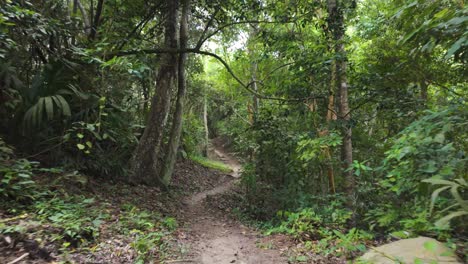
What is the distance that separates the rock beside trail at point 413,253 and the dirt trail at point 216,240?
180 centimetres

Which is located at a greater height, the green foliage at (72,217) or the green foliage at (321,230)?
the green foliage at (321,230)

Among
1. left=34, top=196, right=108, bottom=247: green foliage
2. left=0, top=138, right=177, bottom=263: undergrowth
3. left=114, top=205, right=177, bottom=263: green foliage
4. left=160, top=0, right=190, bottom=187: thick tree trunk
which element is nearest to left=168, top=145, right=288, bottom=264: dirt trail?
left=114, top=205, right=177, bottom=263: green foliage

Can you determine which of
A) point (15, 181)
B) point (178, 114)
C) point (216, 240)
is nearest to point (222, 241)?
point (216, 240)

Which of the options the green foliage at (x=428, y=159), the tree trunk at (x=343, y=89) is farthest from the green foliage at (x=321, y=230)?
the green foliage at (x=428, y=159)

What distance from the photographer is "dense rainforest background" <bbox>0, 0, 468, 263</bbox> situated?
3133 millimetres

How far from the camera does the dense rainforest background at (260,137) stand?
3133mm

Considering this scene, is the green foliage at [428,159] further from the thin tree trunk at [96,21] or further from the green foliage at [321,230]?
the thin tree trunk at [96,21]

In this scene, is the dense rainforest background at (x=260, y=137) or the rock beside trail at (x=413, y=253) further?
the dense rainforest background at (x=260, y=137)

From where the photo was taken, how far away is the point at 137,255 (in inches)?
147

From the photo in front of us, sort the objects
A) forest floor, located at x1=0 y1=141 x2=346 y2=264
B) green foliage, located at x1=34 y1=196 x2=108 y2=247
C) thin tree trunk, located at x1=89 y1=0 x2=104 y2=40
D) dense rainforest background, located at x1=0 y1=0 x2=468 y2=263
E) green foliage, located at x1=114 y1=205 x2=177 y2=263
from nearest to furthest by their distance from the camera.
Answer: dense rainforest background, located at x1=0 y1=0 x2=468 y2=263 < forest floor, located at x1=0 y1=141 x2=346 y2=264 < green foliage, located at x1=34 y1=196 x2=108 y2=247 < green foliage, located at x1=114 y1=205 x2=177 y2=263 < thin tree trunk, located at x1=89 y1=0 x2=104 y2=40

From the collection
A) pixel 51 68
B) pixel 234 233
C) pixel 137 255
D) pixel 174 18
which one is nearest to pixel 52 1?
pixel 51 68

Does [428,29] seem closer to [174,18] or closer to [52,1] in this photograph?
[174,18]

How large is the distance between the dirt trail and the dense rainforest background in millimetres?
123

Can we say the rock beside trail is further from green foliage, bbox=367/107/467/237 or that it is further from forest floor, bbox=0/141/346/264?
forest floor, bbox=0/141/346/264
